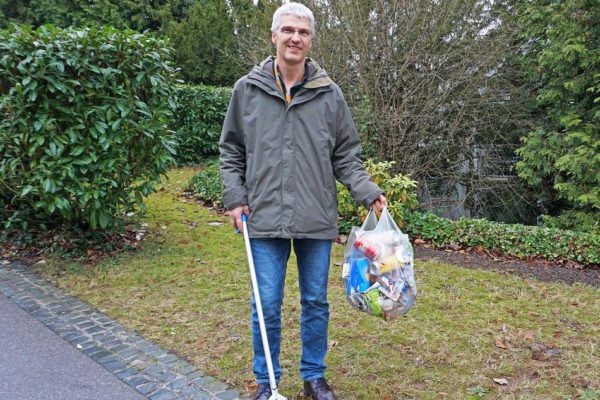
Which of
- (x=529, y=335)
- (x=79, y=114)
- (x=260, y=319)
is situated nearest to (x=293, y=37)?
(x=260, y=319)

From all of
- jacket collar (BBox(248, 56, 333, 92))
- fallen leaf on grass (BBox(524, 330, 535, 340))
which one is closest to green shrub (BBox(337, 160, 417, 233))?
fallen leaf on grass (BBox(524, 330, 535, 340))

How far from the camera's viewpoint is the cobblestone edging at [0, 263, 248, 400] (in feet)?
9.91

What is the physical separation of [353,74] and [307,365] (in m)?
7.18

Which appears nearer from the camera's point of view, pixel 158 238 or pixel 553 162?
pixel 158 238

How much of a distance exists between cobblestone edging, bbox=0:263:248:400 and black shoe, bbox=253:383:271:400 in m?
0.25

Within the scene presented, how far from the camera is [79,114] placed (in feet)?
16.5

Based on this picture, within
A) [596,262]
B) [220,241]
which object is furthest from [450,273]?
[220,241]

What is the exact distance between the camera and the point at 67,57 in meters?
4.87

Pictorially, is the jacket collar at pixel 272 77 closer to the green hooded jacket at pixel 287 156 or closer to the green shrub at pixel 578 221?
the green hooded jacket at pixel 287 156

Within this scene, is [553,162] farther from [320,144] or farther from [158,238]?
[320,144]

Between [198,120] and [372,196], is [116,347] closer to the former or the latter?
[372,196]

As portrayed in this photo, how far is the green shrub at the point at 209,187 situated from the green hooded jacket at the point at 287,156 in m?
5.61

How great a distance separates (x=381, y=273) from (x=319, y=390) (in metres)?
0.78

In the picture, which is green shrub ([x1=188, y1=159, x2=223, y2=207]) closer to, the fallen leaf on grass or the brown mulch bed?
the brown mulch bed
